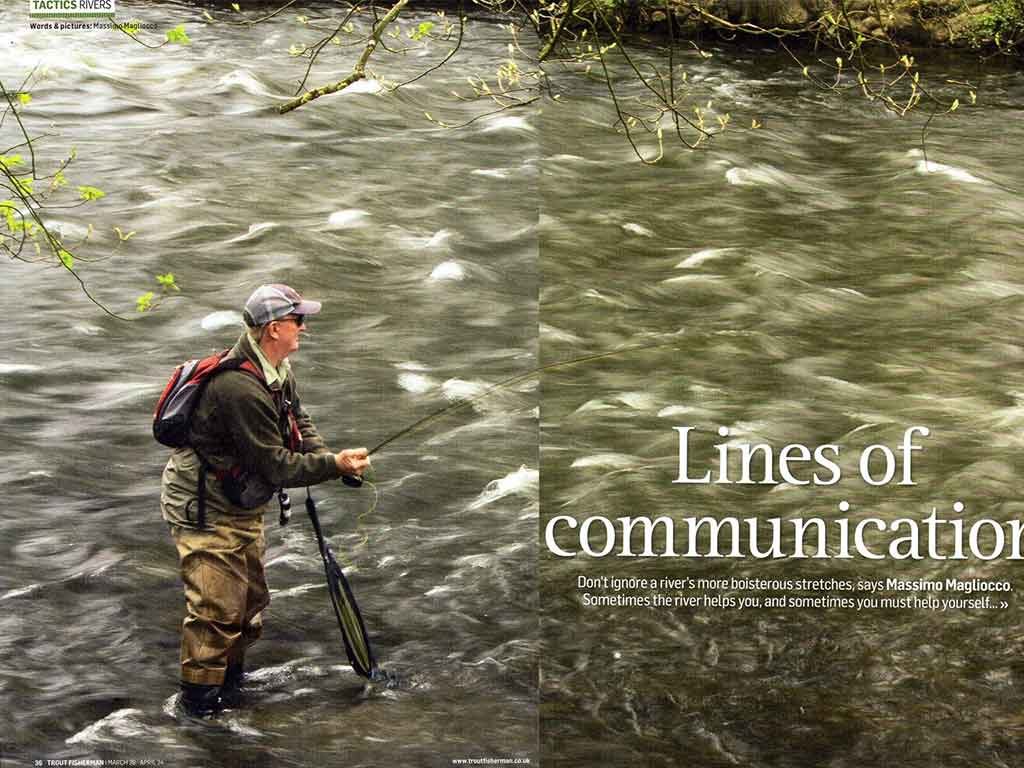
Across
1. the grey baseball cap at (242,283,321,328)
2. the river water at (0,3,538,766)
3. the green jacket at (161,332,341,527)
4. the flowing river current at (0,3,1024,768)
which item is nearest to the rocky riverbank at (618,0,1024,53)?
the flowing river current at (0,3,1024,768)

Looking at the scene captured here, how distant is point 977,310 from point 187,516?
9.60 ft

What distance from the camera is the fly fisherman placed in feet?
13.0

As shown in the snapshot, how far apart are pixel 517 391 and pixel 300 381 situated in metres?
0.79

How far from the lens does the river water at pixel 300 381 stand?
4320 millimetres

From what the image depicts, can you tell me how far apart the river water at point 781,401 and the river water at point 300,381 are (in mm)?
213

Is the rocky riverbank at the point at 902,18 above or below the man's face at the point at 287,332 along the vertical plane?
above

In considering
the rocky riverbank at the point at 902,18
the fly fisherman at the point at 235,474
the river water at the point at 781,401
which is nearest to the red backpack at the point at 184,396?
Result: the fly fisherman at the point at 235,474

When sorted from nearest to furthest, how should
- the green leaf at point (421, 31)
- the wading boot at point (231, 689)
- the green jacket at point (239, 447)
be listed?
the green jacket at point (239, 447), the wading boot at point (231, 689), the green leaf at point (421, 31)

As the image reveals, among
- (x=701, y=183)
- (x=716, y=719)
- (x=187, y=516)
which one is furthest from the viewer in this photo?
(x=701, y=183)

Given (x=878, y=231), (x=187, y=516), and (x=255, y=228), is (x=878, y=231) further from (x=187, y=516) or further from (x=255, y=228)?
(x=187, y=516)

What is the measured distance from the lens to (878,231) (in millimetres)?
4750

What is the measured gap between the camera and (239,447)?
3.95 meters

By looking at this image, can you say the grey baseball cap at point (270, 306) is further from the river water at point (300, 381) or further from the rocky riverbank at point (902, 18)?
the rocky riverbank at point (902, 18)

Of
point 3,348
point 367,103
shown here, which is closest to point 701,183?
point 367,103
